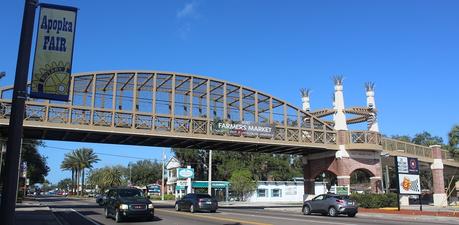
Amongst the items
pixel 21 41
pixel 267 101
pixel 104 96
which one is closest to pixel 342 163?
pixel 267 101

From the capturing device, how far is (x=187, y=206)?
35.0m

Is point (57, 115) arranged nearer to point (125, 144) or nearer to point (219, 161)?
point (125, 144)

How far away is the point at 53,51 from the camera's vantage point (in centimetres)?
796

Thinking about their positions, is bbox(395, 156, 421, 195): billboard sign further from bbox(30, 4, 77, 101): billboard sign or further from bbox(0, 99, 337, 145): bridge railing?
bbox(30, 4, 77, 101): billboard sign

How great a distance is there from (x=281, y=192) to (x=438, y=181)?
103ft

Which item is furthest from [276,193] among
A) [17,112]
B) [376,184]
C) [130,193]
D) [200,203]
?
[17,112]

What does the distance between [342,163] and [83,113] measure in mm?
24926

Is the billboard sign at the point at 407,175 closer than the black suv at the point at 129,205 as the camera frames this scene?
No

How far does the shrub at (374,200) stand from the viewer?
40375 millimetres

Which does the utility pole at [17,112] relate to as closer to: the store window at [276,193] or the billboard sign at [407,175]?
the billboard sign at [407,175]

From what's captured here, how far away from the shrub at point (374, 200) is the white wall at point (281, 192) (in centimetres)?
3903

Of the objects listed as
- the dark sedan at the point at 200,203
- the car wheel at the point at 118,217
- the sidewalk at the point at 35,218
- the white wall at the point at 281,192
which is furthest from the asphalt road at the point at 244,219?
the white wall at the point at 281,192

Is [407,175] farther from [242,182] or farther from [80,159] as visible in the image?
[80,159]

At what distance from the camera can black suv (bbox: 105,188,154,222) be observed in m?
22.9
